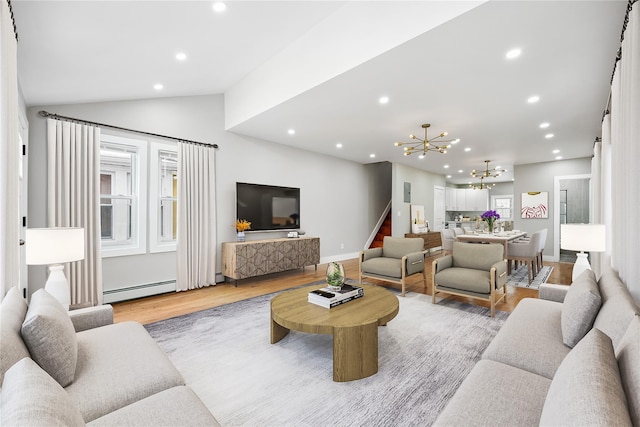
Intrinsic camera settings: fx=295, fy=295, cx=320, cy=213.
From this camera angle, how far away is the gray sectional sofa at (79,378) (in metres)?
0.83

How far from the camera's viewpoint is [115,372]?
1.49 m

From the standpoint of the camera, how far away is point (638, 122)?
1.70 meters

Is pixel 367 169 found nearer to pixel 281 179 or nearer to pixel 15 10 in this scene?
pixel 281 179

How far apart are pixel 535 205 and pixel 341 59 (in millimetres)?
7460

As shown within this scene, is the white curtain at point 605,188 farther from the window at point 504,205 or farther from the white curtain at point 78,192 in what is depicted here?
the window at point 504,205

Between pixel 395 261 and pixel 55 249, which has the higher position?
pixel 55 249

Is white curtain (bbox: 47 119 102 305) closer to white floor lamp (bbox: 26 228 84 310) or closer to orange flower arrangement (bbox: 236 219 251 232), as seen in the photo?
white floor lamp (bbox: 26 228 84 310)

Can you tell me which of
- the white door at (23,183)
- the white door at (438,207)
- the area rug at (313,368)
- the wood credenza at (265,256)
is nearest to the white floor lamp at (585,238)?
the area rug at (313,368)

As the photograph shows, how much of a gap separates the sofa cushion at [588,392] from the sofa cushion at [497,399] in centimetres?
22

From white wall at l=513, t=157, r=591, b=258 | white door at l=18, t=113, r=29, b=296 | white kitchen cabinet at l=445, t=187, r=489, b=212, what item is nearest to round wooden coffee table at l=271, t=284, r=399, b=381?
white door at l=18, t=113, r=29, b=296

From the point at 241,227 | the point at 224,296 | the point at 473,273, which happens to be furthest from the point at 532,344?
the point at 241,227

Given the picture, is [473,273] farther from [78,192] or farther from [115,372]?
[78,192]

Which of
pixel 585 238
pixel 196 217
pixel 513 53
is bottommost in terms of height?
pixel 585 238

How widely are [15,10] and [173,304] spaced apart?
3.23m
